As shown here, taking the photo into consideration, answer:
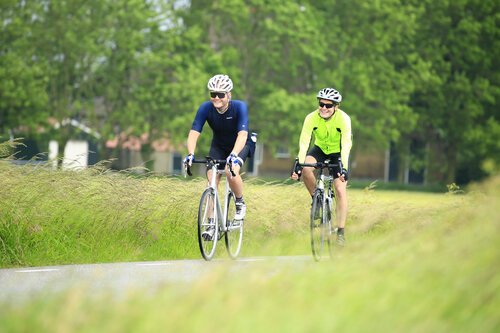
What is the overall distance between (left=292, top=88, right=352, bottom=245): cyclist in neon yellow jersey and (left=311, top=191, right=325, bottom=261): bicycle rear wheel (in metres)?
0.24

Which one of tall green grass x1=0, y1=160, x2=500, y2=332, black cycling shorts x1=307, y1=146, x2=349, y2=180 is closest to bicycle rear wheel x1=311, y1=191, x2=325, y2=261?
black cycling shorts x1=307, y1=146, x2=349, y2=180

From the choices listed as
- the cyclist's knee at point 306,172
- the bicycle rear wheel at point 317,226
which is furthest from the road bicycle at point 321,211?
the cyclist's knee at point 306,172

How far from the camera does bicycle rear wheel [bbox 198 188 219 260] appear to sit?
12.2m

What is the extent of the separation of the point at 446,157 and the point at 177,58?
52.3 feet

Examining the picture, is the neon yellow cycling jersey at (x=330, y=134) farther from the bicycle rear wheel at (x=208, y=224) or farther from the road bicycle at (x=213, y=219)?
the bicycle rear wheel at (x=208, y=224)

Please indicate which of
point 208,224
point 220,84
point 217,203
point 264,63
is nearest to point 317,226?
point 217,203

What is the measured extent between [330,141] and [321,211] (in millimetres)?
872

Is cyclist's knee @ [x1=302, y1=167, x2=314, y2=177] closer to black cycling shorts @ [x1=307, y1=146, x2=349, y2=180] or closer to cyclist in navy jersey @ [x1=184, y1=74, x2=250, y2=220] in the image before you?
black cycling shorts @ [x1=307, y1=146, x2=349, y2=180]

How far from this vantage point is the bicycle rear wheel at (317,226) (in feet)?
41.6

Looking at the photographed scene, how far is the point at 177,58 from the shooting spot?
45.6 metres

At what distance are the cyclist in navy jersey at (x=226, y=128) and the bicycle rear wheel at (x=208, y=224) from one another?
0.35m

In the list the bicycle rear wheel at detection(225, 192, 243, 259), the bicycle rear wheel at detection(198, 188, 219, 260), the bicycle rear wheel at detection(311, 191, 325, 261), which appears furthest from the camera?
the bicycle rear wheel at detection(225, 192, 243, 259)

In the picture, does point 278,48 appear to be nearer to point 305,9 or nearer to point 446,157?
point 305,9

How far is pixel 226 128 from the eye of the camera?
1288 centimetres
